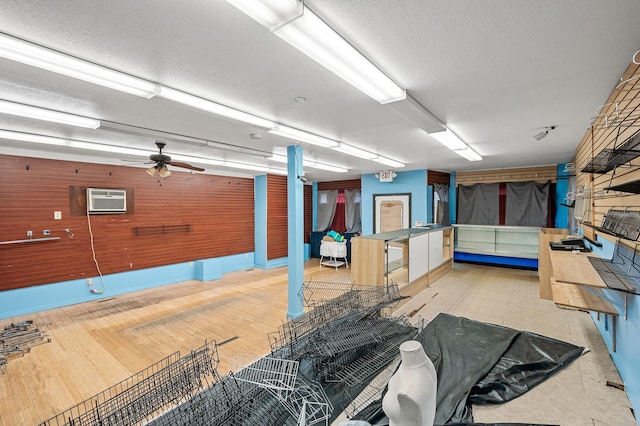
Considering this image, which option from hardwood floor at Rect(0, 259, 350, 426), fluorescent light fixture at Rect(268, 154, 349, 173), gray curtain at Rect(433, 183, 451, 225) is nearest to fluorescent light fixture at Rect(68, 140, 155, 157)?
fluorescent light fixture at Rect(268, 154, 349, 173)

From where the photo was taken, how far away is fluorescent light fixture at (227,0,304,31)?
4.16ft

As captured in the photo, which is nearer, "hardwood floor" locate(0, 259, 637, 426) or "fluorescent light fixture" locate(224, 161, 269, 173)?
"hardwood floor" locate(0, 259, 637, 426)

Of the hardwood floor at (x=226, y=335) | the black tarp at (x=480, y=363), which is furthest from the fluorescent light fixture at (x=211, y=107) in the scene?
the black tarp at (x=480, y=363)

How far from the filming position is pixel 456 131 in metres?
3.89

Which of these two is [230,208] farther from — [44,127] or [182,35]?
[182,35]

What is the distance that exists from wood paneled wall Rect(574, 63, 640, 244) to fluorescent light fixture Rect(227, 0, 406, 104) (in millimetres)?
1353

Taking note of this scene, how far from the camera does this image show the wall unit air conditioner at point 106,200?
18.3ft

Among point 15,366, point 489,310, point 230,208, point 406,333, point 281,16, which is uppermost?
point 281,16

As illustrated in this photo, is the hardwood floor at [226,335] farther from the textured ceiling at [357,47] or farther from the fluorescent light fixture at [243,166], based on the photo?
the fluorescent light fixture at [243,166]

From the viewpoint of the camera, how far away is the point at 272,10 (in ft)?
4.33

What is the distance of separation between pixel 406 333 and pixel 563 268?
4.83 ft

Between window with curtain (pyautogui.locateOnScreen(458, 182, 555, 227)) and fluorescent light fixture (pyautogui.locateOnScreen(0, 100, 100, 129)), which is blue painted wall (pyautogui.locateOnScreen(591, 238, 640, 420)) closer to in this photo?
window with curtain (pyautogui.locateOnScreen(458, 182, 555, 227))

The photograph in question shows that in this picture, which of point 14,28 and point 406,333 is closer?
point 14,28

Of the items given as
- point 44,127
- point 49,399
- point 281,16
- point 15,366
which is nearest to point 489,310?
point 281,16
